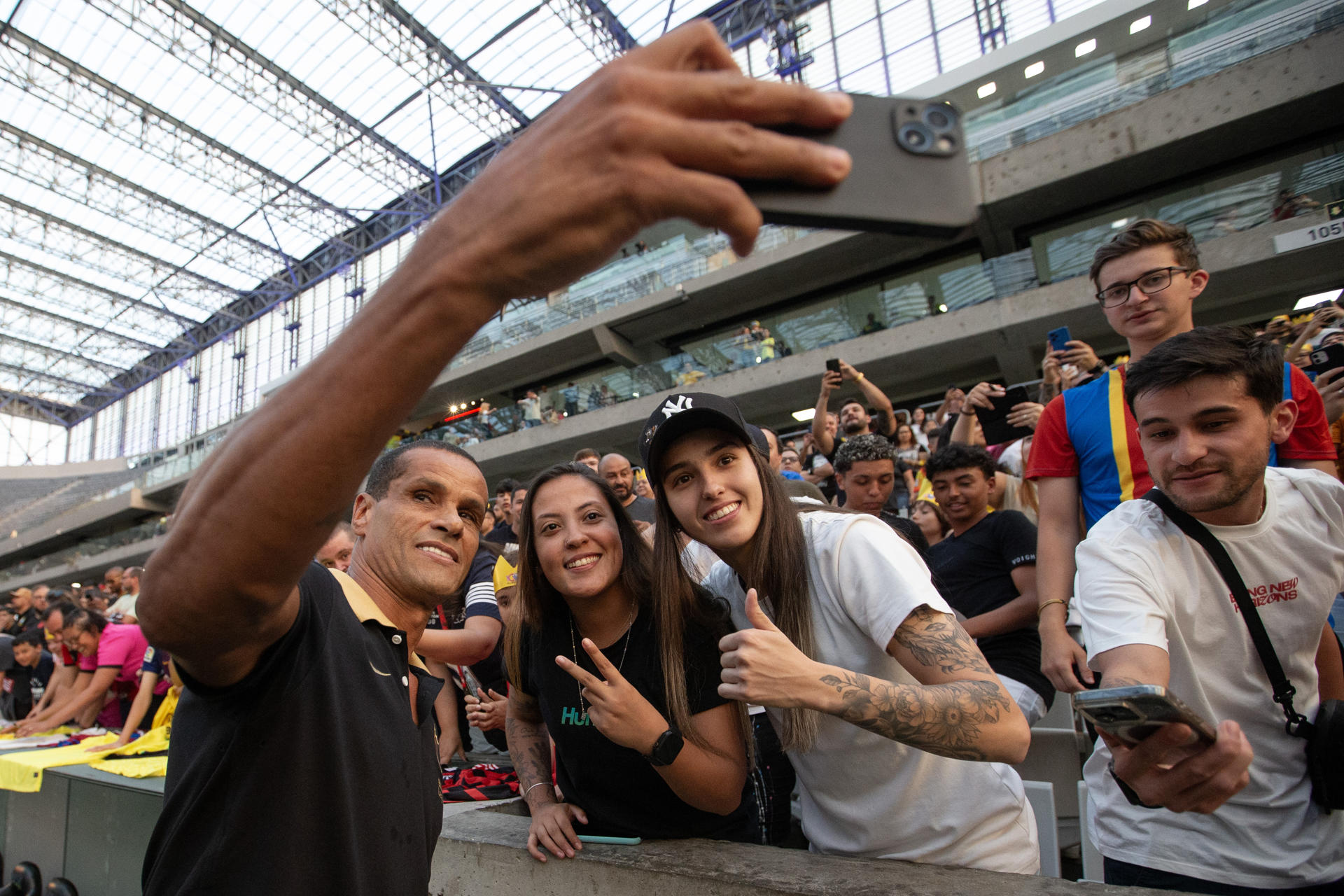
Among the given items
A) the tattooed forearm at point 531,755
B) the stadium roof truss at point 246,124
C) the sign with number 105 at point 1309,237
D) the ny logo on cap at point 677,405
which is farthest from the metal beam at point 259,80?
the sign with number 105 at point 1309,237

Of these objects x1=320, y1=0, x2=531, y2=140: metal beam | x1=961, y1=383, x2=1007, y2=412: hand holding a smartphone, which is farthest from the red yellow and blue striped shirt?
x1=320, y1=0, x2=531, y2=140: metal beam

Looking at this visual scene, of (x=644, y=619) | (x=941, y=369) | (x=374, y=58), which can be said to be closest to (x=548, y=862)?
(x=644, y=619)

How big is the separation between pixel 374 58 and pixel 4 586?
111 feet

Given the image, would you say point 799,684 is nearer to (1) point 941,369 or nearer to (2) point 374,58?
(1) point 941,369

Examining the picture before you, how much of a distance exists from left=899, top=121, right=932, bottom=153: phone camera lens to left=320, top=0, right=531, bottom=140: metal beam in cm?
2085

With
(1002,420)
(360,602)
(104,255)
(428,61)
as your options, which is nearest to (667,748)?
(360,602)

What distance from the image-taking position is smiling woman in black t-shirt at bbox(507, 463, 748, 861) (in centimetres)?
189

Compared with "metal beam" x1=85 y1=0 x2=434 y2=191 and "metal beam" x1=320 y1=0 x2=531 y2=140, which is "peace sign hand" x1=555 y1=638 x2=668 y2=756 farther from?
"metal beam" x1=85 y1=0 x2=434 y2=191

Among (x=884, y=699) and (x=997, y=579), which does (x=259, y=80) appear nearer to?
(x=997, y=579)

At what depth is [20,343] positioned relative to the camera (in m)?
34.1

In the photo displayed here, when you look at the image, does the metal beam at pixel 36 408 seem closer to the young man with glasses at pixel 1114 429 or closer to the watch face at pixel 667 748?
the watch face at pixel 667 748

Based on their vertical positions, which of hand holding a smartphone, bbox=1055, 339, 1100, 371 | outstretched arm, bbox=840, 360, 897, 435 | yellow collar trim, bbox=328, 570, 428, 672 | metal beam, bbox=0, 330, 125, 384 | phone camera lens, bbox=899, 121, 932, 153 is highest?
metal beam, bbox=0, 330, 125, 384

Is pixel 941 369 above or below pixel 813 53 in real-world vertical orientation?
below

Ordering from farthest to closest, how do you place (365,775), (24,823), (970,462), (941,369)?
(941,369), (24,823), (970,462), (365,775)
